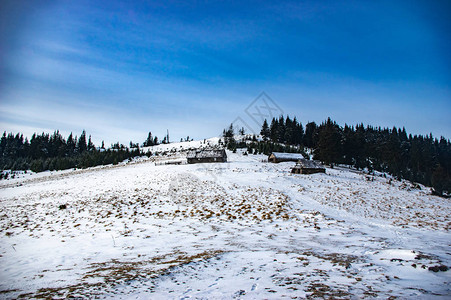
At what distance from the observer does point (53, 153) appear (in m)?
106

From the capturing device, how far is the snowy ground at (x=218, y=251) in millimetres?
4859

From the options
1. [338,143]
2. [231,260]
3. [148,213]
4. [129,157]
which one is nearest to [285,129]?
[338,143]

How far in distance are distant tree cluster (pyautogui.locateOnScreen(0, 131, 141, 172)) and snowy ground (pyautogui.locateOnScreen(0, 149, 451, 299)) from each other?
6696 cm

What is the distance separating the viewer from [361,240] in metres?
9.82

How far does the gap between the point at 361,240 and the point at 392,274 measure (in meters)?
4.96

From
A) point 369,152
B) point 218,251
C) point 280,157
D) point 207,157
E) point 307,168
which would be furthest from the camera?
point 369,152

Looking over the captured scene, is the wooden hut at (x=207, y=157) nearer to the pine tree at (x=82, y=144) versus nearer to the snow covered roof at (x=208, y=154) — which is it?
the snow covered roof at (x=208, y=154)

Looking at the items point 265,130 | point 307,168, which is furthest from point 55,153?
point 307,168

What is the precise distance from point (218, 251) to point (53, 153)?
128871 millimetres

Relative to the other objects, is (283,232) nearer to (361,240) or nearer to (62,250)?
(361,240)

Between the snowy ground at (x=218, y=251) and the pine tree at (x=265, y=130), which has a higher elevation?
the pine tree at (x=265, y=130)

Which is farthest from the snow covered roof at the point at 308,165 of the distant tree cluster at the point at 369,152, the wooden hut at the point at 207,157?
the wooden hut at the point at 207,157

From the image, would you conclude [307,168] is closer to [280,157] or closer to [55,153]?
[280,157]

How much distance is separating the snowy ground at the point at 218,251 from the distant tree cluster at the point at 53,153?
6696 cm
